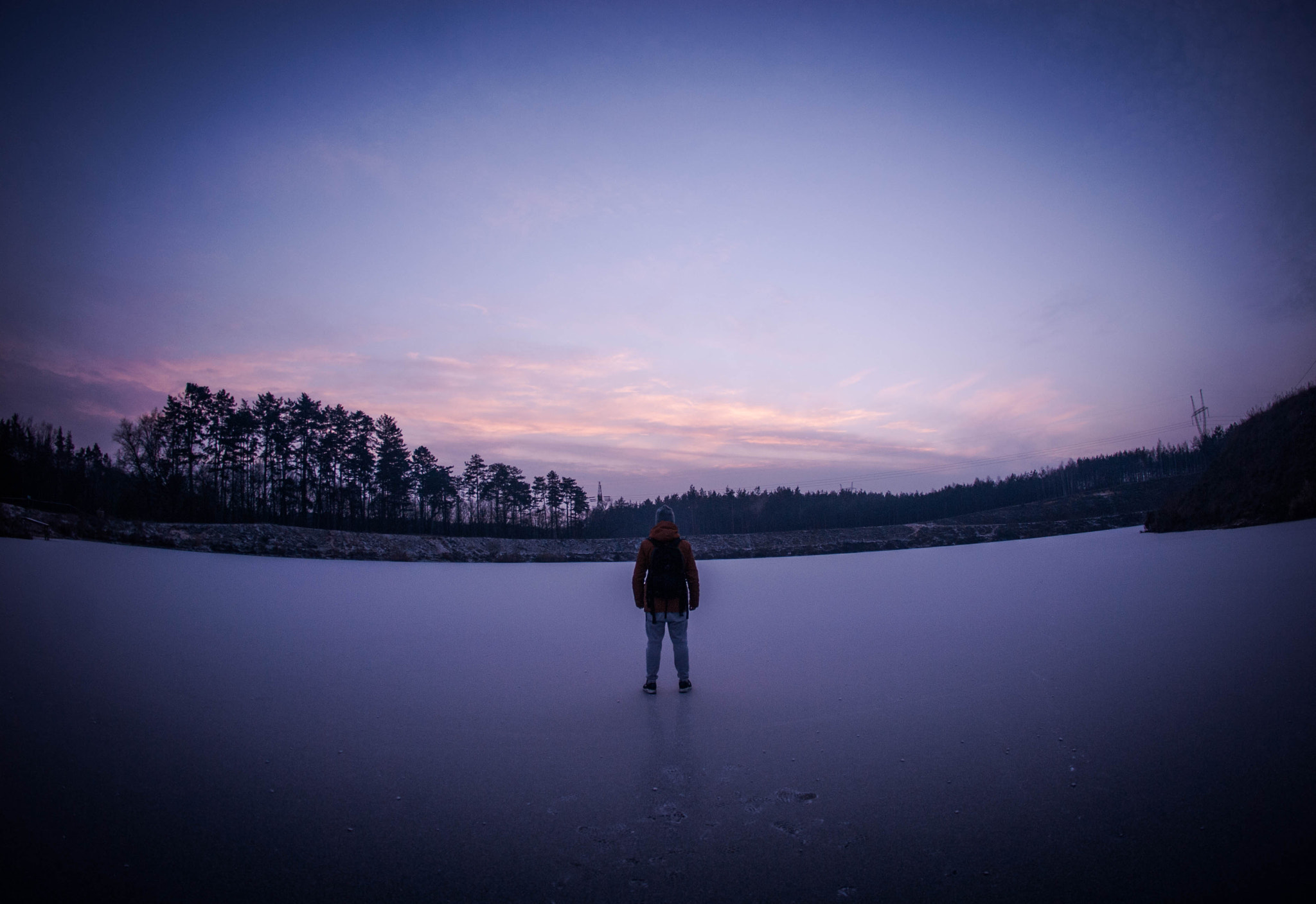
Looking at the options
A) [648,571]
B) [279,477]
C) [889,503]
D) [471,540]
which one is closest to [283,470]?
Answer: [279,477]

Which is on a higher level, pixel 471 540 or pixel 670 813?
pixel 670 813

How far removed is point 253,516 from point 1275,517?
5343cm

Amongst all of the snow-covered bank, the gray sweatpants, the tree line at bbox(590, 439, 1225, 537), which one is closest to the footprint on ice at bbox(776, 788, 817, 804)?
the gray sweatpants

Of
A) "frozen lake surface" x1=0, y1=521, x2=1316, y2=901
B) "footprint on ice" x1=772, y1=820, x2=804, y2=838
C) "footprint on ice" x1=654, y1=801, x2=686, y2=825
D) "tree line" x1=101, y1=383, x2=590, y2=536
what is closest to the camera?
"frozen lake surface" x1=0, y1=521, x2=1316, y2=901

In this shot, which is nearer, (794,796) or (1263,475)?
(794,796)

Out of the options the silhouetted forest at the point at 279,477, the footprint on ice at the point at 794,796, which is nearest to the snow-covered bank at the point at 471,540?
the silhouetted forest at the point at 279,477

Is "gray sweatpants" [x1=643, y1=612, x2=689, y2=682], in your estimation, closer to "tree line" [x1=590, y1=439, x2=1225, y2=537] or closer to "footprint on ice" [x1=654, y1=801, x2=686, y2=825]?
"footprint on ice" [x1=654, y1=801, x2=686, y2=825]

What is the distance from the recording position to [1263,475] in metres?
17.4

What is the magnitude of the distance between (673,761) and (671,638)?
57.1 inches

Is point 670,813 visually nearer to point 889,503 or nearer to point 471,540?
point 471,540

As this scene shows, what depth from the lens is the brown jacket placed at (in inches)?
183

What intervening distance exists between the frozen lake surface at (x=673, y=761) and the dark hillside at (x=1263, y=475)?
44.1ft

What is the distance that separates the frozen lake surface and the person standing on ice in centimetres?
30

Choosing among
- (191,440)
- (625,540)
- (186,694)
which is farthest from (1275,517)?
(191,440)
